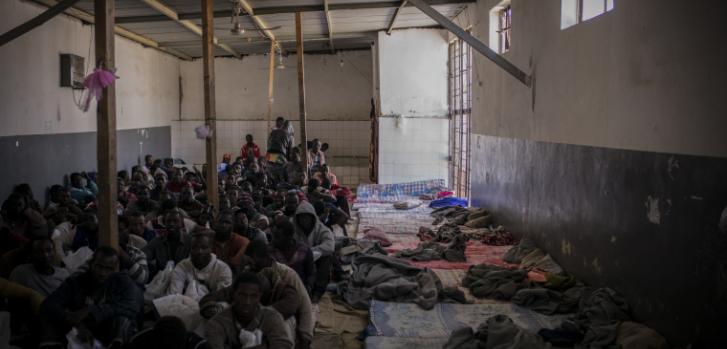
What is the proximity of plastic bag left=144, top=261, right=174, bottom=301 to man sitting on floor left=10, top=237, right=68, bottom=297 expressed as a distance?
2.30 feet

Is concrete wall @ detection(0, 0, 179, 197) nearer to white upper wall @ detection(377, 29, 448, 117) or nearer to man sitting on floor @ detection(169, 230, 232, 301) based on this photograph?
man sitting on floor @ detection(169, 230, 232, 301)

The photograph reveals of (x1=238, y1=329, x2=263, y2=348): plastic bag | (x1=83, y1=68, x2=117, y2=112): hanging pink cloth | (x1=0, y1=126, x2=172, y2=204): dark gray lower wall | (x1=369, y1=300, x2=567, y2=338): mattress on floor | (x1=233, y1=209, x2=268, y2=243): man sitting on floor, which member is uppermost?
(x1=83, y1=68, x2=117, y2=112): hanging pink cloth

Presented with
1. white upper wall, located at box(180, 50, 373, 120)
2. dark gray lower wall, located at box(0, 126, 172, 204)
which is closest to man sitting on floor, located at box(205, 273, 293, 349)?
dark gray lower wall, located at box(0, 126, 172, 204)

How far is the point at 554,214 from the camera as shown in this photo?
A: 758cm

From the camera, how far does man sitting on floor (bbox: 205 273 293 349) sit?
417 centimetres

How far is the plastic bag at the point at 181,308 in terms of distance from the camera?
466 cm

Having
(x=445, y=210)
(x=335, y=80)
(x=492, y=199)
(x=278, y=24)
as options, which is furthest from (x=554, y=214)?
(x=335, y=80)

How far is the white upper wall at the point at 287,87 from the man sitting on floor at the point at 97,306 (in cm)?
1532

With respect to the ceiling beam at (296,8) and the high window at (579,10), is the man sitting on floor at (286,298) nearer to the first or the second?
the high window at (579,10)

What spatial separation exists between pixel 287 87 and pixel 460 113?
24.9 ft

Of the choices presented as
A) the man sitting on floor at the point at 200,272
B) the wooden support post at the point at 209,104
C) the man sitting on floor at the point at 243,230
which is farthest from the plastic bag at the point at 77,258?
the wooden support post at the point at 209,104

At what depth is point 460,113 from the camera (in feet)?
45.8

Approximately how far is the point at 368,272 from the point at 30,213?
3.57 m

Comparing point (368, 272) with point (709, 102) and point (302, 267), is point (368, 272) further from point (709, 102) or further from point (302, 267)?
point (709, 102)
